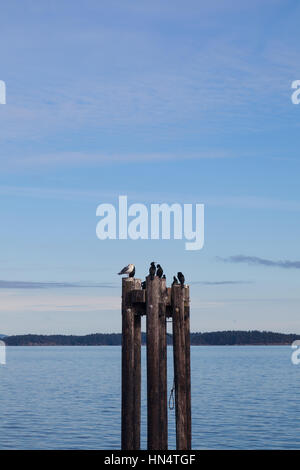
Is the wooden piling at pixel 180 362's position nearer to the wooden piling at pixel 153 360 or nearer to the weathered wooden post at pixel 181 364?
the weathered wooden post at pixel 181 364

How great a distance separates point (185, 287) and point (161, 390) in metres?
2.50

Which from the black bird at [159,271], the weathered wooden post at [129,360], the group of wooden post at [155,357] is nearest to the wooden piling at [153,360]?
the group of wooden post at [155,357]

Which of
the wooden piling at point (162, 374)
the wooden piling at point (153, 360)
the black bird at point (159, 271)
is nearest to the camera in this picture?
the wooden piling at point (153, 360)

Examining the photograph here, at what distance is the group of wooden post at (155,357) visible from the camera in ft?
55.1

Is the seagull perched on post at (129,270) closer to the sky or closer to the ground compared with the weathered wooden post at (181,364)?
closer to the sky

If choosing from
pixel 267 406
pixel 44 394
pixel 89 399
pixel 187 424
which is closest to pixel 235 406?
pixel 267 406

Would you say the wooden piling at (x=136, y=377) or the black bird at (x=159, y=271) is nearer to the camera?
the wooden piling at (x=136, y=377)

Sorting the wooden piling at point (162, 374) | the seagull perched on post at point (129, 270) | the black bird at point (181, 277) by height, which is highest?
the seagull perched on post at point (129, 270)

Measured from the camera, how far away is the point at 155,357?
661 inches

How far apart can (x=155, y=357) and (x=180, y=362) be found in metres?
0.67

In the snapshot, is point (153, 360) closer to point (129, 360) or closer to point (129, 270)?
point (129, 360)

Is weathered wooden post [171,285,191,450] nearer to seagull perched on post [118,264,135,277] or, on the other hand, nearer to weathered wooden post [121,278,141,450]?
weathered wooden post [121,278,141,450]

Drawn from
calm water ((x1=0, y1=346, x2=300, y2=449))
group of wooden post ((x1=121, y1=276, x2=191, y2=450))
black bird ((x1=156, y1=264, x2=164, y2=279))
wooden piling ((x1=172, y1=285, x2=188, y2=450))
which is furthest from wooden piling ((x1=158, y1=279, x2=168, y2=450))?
calm water ((x1=0, y1=346, x2=300, y2=449))
